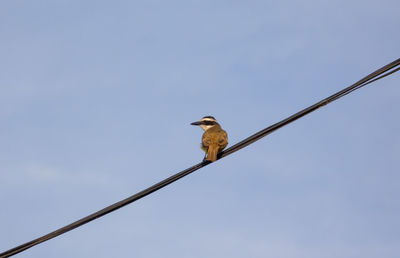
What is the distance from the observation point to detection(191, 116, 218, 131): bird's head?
54.2 feet

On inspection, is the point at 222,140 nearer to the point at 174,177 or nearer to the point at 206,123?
the point at 206,123

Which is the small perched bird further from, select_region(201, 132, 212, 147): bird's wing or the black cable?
the black cable

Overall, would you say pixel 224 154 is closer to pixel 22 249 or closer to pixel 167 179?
pixel 167 179

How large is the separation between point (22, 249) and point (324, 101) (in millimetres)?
4439

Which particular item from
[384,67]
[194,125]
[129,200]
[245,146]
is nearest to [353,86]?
[384,67]

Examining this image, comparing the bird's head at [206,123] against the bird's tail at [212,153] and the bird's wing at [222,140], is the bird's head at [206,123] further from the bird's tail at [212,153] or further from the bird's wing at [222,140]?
the bird's tail at [212,153]

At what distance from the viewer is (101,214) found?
26.0ft

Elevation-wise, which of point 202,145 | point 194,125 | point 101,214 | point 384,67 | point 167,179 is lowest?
point 101,214

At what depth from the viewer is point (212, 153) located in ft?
44.6

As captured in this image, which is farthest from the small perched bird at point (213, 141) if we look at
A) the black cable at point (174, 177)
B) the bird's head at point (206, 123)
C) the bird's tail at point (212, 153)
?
the black cable at point (174, 177)

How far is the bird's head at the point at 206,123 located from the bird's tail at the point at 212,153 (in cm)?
233

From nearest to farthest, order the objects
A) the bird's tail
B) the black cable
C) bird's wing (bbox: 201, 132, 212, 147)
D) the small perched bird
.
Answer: the black cable < the bird's tail < the small perched bird < bird's wing (bbox: 201, 132, 212, 147)

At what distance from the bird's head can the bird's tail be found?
2335 millimetres

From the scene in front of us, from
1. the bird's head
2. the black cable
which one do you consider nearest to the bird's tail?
the bird's head
